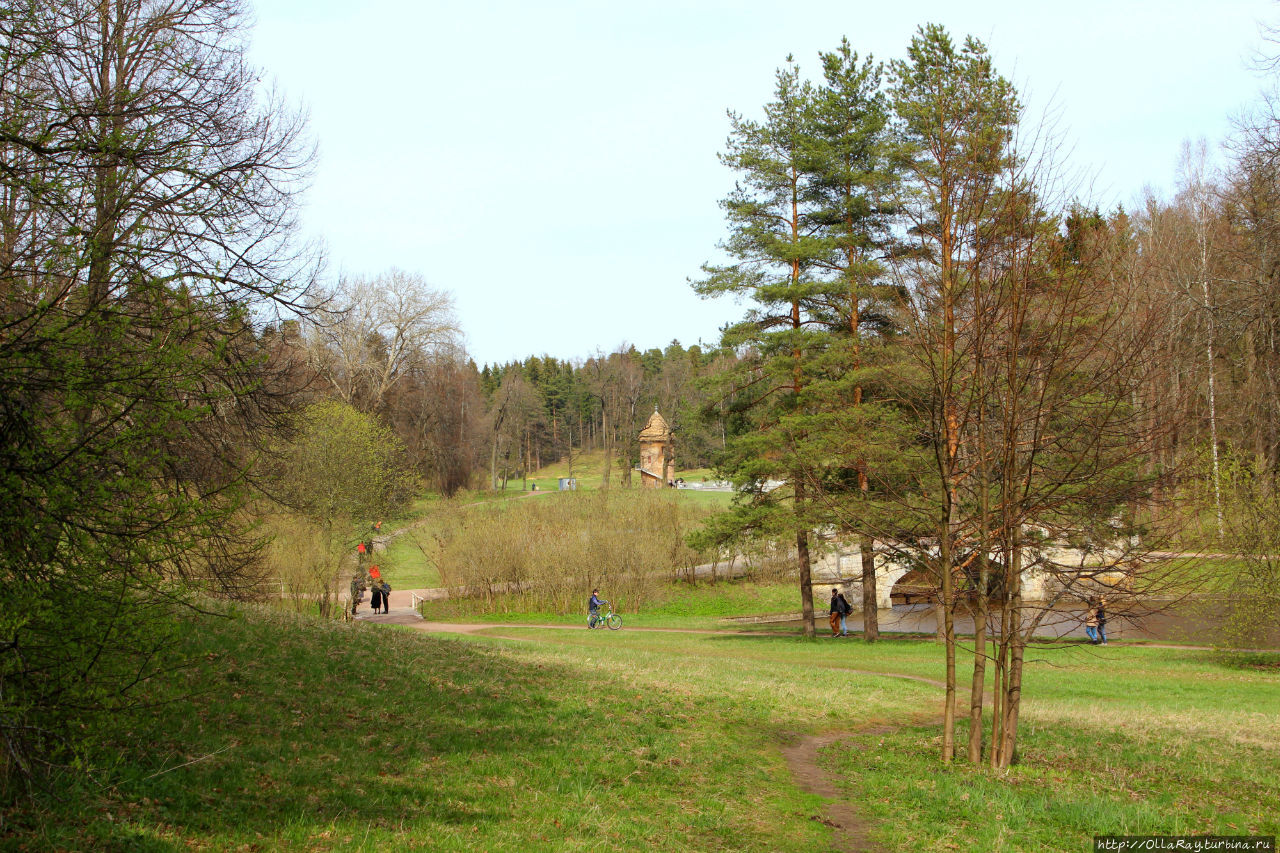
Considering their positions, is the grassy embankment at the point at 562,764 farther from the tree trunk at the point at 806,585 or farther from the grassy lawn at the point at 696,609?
the grassy lawn at the point at 696,609

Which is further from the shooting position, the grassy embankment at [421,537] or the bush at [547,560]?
the grassy embankment at [421,537]

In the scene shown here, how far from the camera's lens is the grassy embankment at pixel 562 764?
18.9ft

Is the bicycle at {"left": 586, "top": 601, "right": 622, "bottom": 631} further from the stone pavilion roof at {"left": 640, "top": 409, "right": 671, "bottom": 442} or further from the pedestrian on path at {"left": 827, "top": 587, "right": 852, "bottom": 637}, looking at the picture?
the stone pavilion roof at {"left": 640, "top": 409, "right": 671, "bottom": 442}

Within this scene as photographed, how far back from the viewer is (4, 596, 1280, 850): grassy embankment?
18.9ft

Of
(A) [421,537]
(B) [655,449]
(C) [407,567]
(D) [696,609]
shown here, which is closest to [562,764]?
(D) [696,609]

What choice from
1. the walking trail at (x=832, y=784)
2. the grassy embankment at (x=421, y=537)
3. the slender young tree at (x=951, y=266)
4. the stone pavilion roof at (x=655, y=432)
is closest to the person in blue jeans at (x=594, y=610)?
the grassy embankment at (x=421, y=537)

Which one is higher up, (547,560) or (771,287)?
(771,287)

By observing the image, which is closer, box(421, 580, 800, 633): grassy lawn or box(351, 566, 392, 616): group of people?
box(351, 566, 392, 616): group of people

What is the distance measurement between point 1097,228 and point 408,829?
333 inches

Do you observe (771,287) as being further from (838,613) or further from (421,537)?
(421,537)

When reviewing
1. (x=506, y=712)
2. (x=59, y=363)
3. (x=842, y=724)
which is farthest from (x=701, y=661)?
(x=59, y=363)

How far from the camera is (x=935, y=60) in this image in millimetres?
22406

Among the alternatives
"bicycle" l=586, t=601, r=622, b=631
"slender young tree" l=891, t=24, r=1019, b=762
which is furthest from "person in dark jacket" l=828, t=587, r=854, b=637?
"slender young tree" l=891, t=24, r=1019, b=762

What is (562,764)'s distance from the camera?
8023 millimetres
